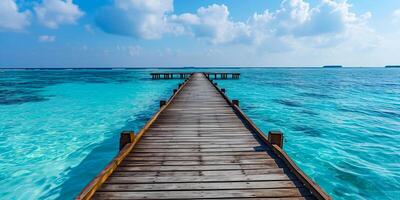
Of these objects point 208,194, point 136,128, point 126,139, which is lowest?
point 136,128

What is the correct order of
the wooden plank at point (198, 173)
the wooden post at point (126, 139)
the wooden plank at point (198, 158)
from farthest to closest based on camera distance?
the wooden post at point (126, 139), the wooden plank at point (198, 158), the wooden plank at point (198, 173)

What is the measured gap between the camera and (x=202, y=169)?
4.38 metres

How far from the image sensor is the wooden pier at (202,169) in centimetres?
355

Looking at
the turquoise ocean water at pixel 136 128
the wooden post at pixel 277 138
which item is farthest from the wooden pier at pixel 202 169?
the turquoise ocean water at pixel 136 128

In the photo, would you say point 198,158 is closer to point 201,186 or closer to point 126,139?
point 201,186

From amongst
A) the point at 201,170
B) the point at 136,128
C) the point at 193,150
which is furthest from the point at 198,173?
the point at 136,128

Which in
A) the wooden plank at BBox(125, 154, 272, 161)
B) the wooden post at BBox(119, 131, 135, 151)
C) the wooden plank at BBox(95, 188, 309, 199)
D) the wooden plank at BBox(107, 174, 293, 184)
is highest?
the wooden post at BBox(119, 131, 135, 151)

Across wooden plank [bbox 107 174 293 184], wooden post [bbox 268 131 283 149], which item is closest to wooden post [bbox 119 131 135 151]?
wooden plank [bbox 107 174 293 184]

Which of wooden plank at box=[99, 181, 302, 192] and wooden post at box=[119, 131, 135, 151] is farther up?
wooden post at box=[119, 131, 135, 151]

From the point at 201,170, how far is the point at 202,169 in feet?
0.16

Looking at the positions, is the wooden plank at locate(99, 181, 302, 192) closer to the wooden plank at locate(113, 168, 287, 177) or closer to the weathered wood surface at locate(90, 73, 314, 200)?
the weathered wood surface at locate(90, 73, 314, 200)

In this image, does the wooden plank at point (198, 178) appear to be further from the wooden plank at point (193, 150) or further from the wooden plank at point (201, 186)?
the wooden plank at point (193, 150)

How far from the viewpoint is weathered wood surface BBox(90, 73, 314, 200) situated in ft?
11.7

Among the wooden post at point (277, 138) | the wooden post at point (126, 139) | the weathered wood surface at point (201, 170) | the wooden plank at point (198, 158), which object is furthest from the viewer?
the wooden post at point (126, 139)
